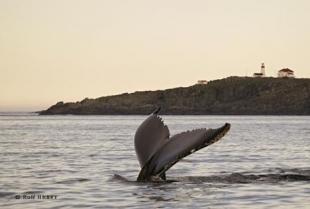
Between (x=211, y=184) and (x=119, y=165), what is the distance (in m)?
8.07

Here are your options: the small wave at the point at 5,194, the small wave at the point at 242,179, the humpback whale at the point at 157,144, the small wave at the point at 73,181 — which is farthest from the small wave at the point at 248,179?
the humpback whale at the point at 157,144

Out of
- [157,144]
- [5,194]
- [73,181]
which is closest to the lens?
[157,144]

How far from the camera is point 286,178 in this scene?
17953 mm

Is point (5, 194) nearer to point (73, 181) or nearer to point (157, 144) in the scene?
point (73, 181)

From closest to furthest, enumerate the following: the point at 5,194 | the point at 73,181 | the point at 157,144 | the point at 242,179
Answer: the point at 157,144
the point at 5,194
the point at 242,179
the point at 73,181

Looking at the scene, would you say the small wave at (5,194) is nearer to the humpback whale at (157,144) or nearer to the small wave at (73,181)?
the small wave at (73,181)

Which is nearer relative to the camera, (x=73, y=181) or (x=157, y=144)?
(x=157, y=144)

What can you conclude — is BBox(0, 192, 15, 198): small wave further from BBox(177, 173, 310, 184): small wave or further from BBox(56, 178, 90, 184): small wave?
BBox(177, 173, 310, 184): small wave

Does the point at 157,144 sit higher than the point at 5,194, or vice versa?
the point at 157,144

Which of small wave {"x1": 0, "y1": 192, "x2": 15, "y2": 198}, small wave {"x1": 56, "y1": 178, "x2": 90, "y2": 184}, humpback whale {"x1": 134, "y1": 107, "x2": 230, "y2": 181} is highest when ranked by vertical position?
humpback whale {"x1": 134, "y1": 107, "x2": 230, "y2": 181}

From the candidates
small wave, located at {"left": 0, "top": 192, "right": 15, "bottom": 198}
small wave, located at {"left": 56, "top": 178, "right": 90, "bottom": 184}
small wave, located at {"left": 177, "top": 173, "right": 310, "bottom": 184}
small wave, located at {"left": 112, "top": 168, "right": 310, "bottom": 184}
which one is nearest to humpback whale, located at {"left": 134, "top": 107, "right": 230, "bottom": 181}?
small wave, located at {"left": 0, "top": 192, "right": 15, "bottom": 198}

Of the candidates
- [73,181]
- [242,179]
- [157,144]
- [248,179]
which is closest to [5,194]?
[73,181]

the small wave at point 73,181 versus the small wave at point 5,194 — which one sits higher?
the small wave at point 5,194

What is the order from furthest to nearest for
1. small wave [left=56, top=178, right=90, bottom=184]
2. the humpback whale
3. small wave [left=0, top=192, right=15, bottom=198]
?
small wave [left=56, top=178, right=90, bottom=184] → small wave [left=0, top=192, right=15, bottom=198] → the humpback whale
